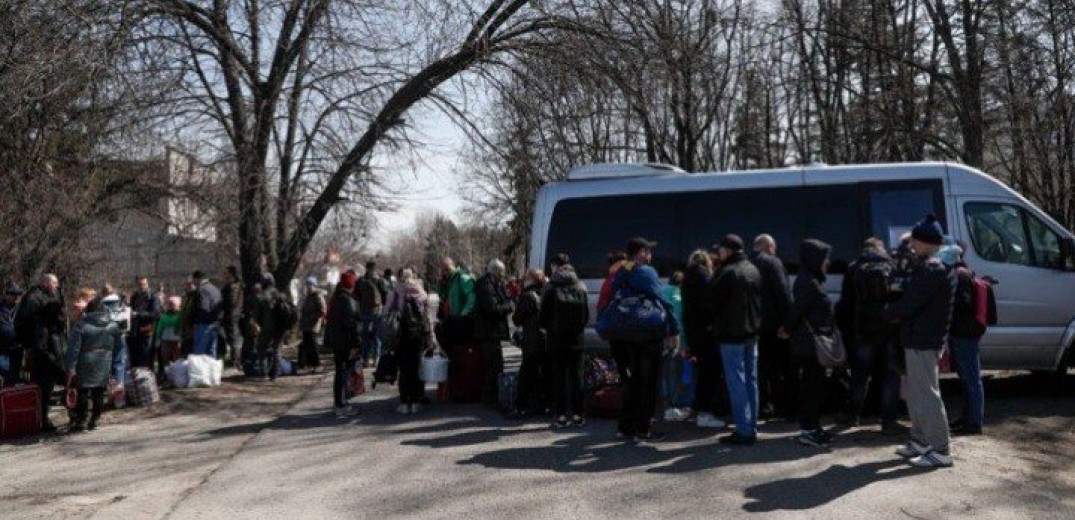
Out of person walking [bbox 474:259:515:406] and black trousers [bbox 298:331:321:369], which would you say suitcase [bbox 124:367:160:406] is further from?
person walking [bbox 474:259:515:406]

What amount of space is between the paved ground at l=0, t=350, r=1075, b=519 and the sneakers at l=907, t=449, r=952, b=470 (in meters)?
0.15

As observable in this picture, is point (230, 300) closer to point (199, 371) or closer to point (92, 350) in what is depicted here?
point (199, 371)

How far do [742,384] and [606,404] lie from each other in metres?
2.21

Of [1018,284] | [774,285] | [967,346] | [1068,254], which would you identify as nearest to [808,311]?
[774,285]

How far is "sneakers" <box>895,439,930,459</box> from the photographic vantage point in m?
7.43

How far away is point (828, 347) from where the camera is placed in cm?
812

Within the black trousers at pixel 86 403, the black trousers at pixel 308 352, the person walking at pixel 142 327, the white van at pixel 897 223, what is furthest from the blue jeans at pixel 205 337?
the white van at pixel 897 223

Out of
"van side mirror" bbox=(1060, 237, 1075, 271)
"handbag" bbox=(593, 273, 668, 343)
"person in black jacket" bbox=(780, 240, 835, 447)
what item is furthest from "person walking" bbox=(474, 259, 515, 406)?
"van side mirror" bbox=(1060, 237, 1075, 271)

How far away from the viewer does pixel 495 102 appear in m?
15.6

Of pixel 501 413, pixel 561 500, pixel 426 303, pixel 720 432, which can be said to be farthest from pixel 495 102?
pixel 561 500

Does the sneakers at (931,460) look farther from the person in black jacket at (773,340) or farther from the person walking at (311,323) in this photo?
the person walking at (311,323)

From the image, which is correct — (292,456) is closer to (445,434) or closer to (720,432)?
(445,434)

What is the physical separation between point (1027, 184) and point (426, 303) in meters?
13.6

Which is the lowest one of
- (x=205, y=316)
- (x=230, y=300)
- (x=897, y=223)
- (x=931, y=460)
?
(x=931, y=460)
